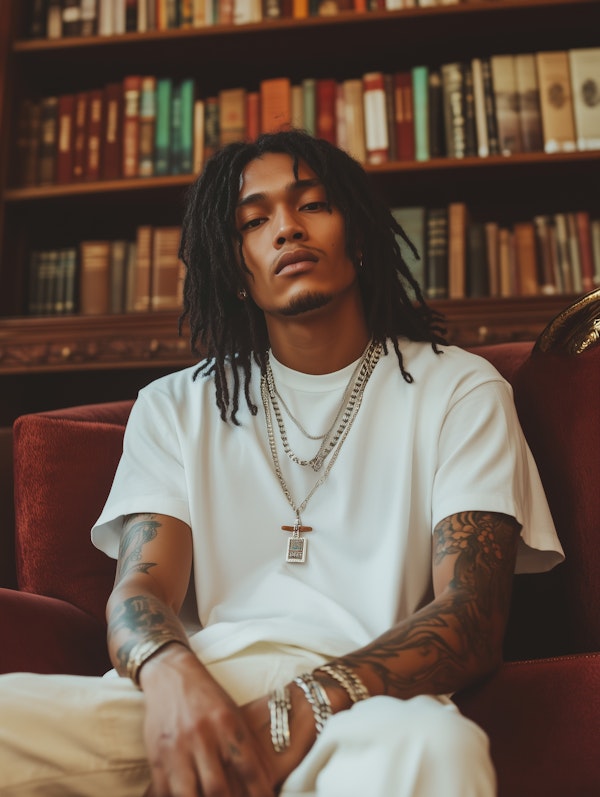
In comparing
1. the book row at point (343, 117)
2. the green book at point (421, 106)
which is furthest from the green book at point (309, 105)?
the green book at point (421, 106)

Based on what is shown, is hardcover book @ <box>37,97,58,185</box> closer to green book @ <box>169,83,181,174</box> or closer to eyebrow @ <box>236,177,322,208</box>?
green book @ <box>169,83,181,174</box>

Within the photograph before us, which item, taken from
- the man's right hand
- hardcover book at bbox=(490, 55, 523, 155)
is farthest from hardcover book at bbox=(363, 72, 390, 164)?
the man's right hand

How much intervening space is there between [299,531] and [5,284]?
4.76 feet

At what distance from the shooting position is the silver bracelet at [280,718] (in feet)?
2.85

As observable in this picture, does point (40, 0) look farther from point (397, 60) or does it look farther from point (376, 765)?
point (376, 765)

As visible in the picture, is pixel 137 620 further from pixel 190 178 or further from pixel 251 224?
pixel 190 178

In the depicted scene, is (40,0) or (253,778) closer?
(253,778)

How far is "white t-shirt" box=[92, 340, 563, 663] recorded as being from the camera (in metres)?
1.15

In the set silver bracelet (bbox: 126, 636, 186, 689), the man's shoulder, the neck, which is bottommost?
silver bracelet (bbox: 126, 636, 186, 689)

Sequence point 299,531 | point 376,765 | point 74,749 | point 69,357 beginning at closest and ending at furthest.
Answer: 1. point 376,765
2. point 74,749
3. point 299,531
4. point 69,357

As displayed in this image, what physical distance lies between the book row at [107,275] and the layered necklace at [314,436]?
929 mm

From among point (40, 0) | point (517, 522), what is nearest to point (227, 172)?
point (517, 522)

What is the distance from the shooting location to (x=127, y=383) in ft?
8.20

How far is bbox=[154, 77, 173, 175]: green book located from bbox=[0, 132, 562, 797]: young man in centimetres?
79
